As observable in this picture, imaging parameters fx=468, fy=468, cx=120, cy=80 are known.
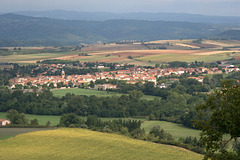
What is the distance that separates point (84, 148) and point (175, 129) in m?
18.1

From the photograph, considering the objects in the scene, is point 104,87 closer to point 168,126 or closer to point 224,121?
point 168,126

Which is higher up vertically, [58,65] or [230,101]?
[230,101]

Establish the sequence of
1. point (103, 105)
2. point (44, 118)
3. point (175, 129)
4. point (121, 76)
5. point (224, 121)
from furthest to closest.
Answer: point (121, 76), point (103, 105), point (44, 118), point (175, 129), point (224, 121)

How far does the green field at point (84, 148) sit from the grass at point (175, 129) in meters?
8.54

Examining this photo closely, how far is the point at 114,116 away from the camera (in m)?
62.3

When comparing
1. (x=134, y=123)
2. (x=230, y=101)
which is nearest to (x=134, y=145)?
(x=134, y=123)

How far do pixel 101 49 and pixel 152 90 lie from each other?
332 ft

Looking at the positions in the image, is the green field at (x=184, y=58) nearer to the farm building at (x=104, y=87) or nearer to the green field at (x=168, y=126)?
the farm building at (x=104, y=87)

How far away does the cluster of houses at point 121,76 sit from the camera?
99375 mm

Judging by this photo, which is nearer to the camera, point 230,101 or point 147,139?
point 230,101

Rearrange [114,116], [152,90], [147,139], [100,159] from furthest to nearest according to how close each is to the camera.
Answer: [152,90], [114,116], [147,139], [100,159]

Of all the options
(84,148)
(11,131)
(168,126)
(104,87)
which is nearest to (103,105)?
(168,126)

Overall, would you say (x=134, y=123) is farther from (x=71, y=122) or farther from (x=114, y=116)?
(x=114, y=116)

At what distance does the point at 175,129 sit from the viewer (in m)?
51.2
